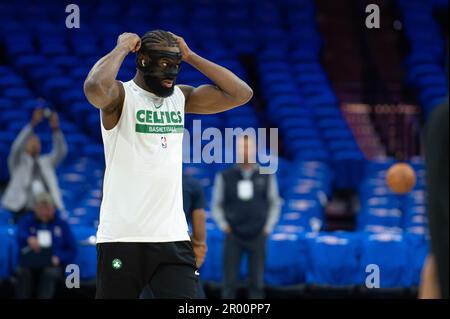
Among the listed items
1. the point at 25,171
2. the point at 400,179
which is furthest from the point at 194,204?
the point at 25,171

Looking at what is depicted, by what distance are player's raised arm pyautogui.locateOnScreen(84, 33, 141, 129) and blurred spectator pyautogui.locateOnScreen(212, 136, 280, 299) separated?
15.1 ft

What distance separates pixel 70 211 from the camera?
10.8 meters

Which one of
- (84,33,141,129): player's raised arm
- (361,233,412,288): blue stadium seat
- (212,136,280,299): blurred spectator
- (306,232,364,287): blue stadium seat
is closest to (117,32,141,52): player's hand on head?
(84,33,141,129): player's raised arm

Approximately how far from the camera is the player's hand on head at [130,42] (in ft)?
15.5

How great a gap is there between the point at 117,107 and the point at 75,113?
860 centimetres

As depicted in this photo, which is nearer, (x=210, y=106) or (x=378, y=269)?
(x=210, y=106)

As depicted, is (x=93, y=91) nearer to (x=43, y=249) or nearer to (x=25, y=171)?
(x=43, y=249)

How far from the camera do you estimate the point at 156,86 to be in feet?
15.8

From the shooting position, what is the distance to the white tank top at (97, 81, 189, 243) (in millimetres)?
4664

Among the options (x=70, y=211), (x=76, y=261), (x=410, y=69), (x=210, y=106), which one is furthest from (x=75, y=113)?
(x=210, y=106)

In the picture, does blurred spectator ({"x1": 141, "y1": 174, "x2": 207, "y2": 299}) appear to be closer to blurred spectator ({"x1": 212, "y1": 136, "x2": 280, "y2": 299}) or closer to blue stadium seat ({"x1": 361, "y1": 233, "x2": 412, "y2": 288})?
blurred spectator ({"x1": 212, "y1": 136, "x2": 280, "y2": 299})

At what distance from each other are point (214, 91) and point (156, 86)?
1.37ft

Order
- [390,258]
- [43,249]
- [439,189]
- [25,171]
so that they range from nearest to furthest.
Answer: [439,189]
[43,249]
[390,258]
[25,171]
